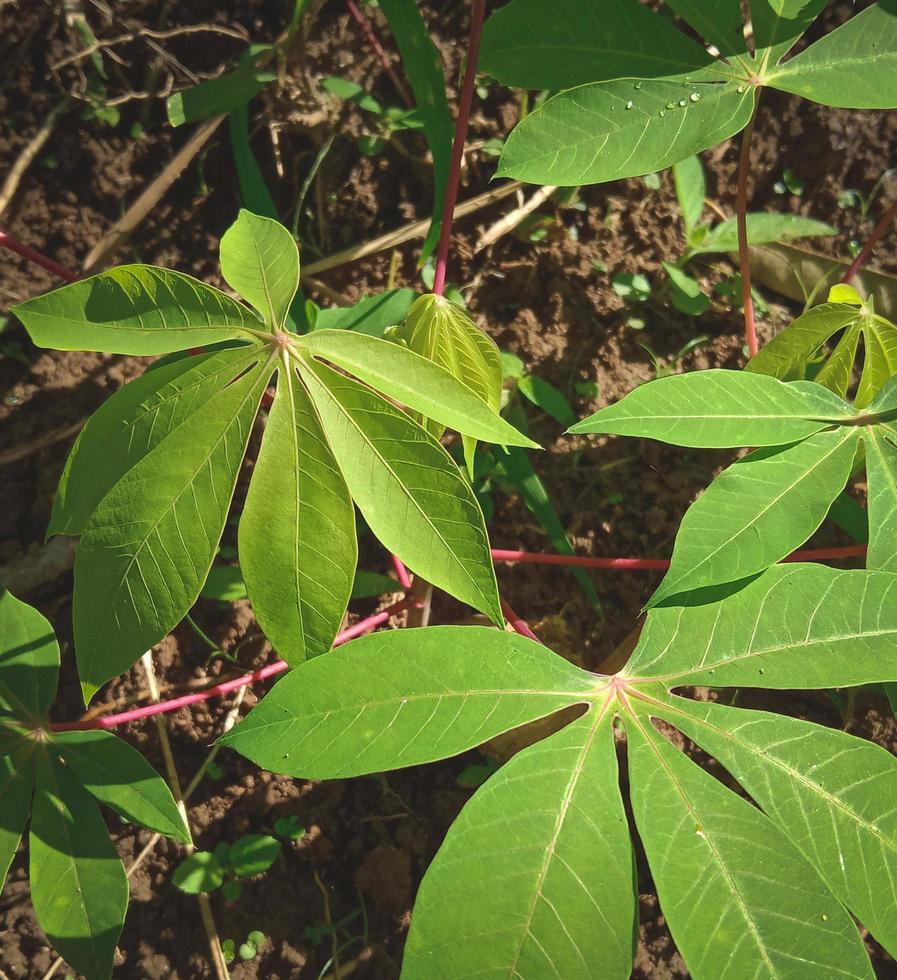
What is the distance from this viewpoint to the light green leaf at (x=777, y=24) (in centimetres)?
96

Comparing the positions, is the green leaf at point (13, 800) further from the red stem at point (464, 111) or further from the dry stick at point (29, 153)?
the dry stick at point (29, 153)

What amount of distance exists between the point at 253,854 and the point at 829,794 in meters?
0.89

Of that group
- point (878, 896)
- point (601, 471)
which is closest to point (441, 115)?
point (601, 471)

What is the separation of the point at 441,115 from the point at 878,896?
119 centimetres

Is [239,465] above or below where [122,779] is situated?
above

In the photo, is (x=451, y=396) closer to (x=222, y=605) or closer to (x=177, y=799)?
(x=222, y=605)

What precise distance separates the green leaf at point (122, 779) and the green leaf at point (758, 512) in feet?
2.04

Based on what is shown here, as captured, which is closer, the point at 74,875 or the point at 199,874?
the point at 74,875

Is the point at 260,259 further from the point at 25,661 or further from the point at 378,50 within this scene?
the point at 378,50

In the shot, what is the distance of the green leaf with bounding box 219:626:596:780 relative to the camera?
732 millimetres

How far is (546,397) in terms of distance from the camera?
1.35m

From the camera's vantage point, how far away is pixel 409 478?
2.56ft

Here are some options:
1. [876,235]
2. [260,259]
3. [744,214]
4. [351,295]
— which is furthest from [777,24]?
[351,295]

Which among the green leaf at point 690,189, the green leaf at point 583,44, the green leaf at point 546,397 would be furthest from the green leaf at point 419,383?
the green leaf at point 690,189
